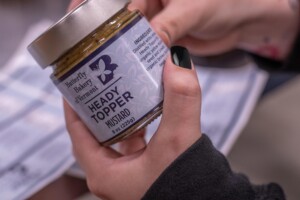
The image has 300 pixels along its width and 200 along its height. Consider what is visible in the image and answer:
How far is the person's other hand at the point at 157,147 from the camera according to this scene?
0.99ft

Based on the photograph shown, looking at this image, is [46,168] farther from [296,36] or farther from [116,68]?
[296,36]

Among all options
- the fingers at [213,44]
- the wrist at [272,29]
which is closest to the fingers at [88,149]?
the fingers at [213,44]

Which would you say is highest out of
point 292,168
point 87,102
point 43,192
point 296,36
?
point 87,102

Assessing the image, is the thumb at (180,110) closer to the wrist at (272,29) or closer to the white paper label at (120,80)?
the white paper label at (120,80)

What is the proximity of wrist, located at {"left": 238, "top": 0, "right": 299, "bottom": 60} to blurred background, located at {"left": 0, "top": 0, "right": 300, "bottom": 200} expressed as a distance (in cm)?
7

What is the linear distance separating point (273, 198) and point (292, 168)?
28 centimetres

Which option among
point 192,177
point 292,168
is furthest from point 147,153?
point 292,168

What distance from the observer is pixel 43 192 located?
0.47 meters

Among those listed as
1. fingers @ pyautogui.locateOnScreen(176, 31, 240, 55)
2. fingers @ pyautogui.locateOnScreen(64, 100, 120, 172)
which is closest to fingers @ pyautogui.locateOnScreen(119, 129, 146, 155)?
fingers @ pyautogui.locateOnScreen(64, 100, 120, 172)

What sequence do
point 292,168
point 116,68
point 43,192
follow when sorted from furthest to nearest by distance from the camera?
point 292,168
point 43,192
point 116,68

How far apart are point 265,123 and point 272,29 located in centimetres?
14

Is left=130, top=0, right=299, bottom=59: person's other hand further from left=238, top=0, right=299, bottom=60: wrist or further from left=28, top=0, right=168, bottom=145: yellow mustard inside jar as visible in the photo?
left=28, top=0, right=168, bottom=145: yellow mustard inside jar

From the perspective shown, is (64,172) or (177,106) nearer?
(177,106)

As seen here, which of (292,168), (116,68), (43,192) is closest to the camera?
(116,68)
